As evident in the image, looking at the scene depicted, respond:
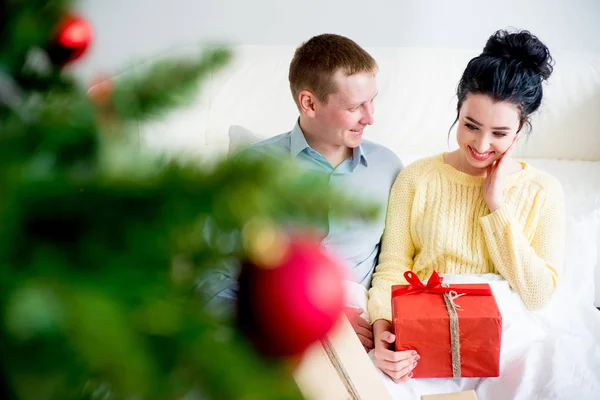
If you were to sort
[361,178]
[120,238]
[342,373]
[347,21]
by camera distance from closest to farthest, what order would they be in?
1. [120,238]
2. [342,373]
3. [361,178]
4. [347,21]

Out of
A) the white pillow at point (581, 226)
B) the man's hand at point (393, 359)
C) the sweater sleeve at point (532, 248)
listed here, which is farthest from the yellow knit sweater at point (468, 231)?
the white pillow at point (581, 226)

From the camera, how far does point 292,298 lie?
Result: 0.83 feet

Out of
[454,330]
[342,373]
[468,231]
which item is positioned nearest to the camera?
[342,373]

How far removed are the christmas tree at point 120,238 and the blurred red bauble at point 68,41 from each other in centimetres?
2

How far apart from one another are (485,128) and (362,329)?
583 millimetres

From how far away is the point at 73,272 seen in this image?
0.19 metres

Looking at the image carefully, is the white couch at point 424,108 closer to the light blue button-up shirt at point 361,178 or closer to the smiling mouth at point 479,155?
the light blue button-up shirt at point 361,178

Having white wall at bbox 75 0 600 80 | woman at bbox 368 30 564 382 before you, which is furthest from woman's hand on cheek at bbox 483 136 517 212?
white wall at bbox 75 0 600 80

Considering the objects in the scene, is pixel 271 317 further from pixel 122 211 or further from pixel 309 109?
pixel 309 109

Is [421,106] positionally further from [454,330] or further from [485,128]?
[454,330]

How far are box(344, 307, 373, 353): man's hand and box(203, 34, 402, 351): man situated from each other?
180 mm

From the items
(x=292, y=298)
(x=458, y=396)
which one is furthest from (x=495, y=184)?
(x=292, y=298)

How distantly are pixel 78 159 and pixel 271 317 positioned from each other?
11 centimetres

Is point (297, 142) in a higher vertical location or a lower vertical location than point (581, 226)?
higher
